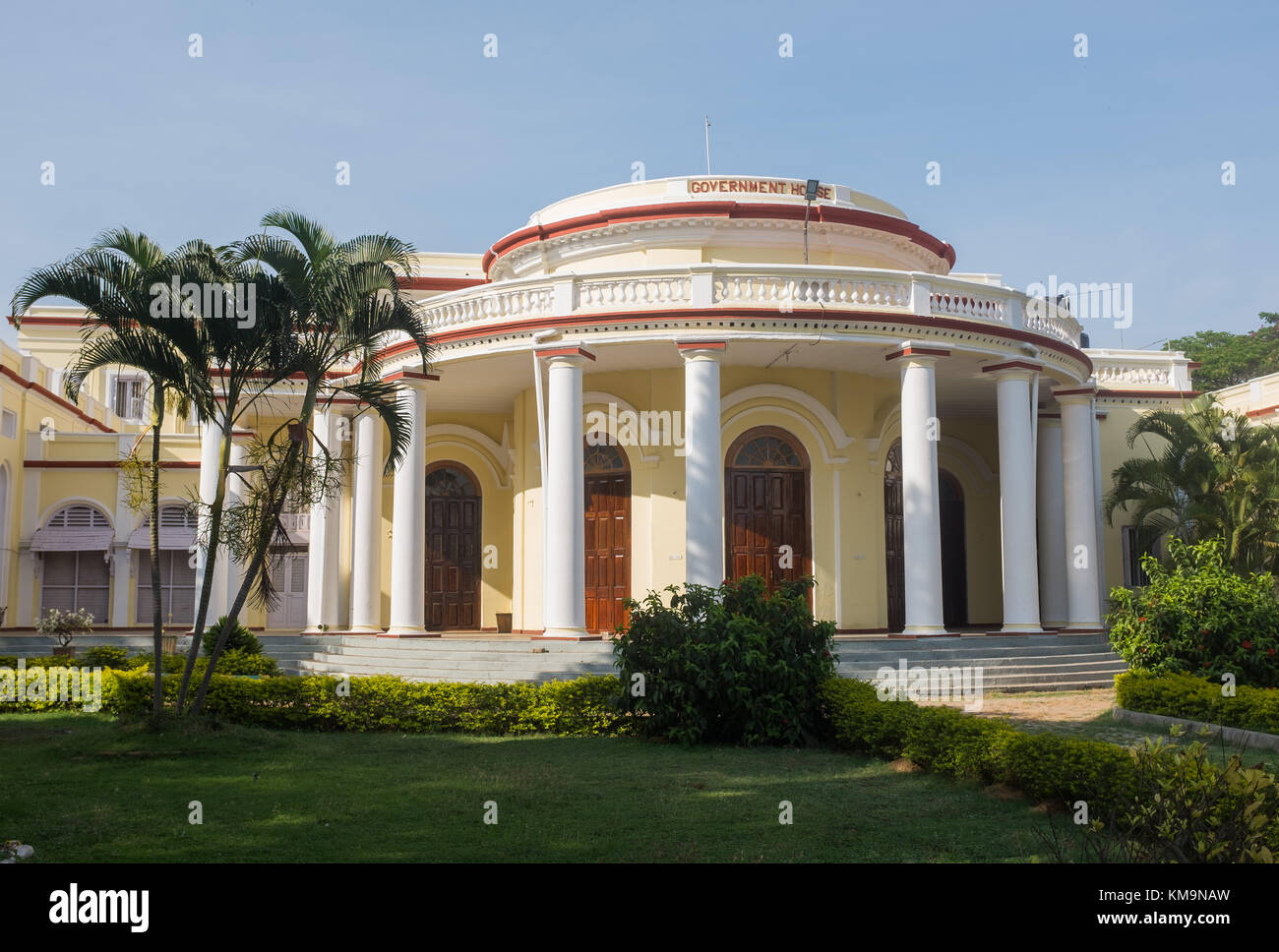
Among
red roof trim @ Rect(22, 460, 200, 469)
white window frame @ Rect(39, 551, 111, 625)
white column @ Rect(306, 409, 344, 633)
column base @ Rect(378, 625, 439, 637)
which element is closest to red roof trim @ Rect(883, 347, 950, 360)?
column base @ Rect(378, 625, 439, 637)

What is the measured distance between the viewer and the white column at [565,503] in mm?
16188

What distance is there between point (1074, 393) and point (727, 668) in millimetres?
11294

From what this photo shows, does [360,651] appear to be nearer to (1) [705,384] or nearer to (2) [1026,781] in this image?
(1) [705,384]

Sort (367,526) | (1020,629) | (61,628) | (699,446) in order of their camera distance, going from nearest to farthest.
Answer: (699,446), (1020,629), (61,628), (367,526)

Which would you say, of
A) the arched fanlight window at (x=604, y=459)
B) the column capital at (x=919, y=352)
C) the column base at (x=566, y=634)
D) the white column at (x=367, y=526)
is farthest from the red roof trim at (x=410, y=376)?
the column capital at (x=919, y=352)

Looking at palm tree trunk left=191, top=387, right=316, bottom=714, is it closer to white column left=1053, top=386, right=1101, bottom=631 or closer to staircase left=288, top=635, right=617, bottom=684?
staircase left=288, top=635, right=617, bottom=684

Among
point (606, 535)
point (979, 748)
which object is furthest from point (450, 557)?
point (979, 748)

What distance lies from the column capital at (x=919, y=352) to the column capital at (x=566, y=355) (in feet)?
16.0

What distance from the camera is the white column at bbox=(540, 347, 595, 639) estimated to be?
637 inches

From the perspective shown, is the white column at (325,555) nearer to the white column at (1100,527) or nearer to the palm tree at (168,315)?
the palm tree at (168,315)

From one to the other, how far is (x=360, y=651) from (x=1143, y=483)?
54.5ft

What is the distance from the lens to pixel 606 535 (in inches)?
764

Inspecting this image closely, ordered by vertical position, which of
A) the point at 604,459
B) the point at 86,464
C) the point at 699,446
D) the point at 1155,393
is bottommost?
the point at 699,446

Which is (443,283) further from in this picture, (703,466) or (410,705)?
(410,705)
